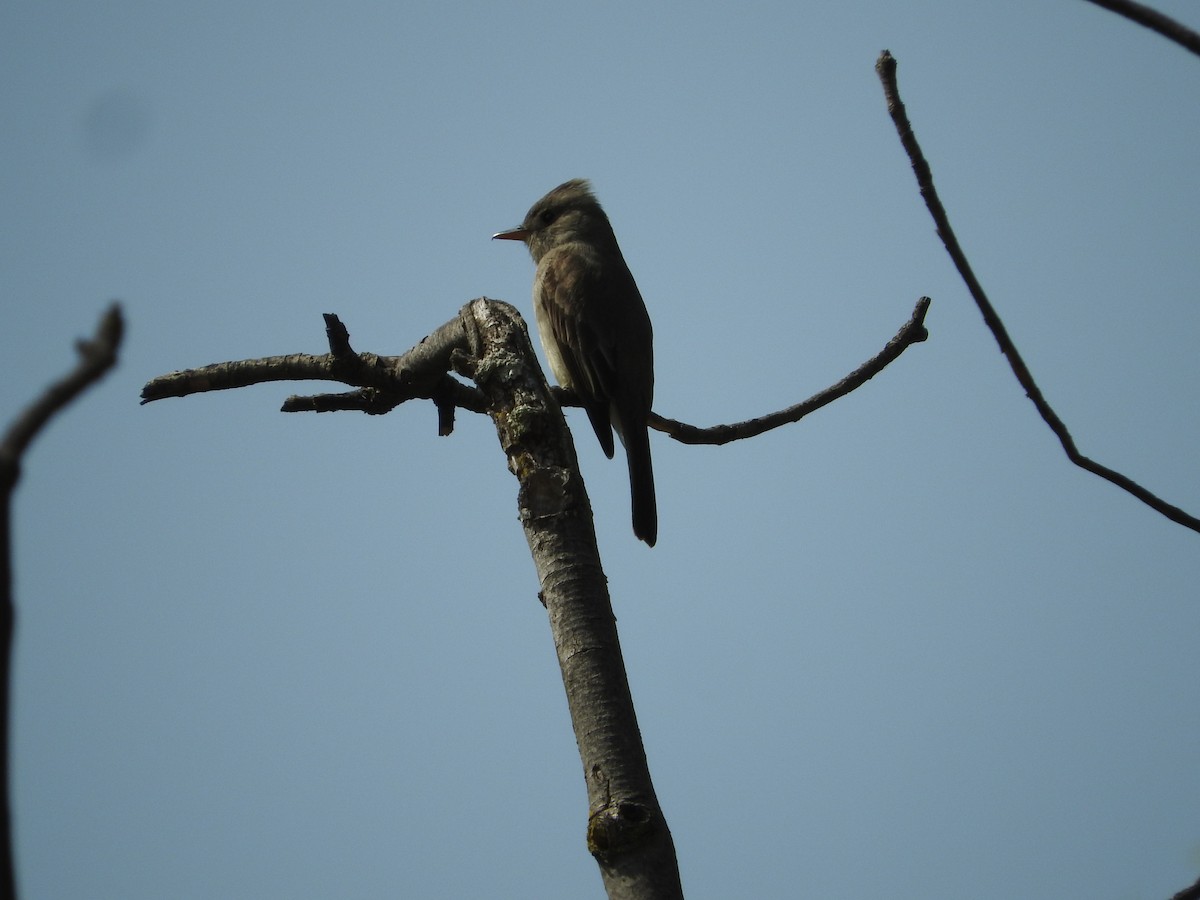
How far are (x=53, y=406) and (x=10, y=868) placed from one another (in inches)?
11.7

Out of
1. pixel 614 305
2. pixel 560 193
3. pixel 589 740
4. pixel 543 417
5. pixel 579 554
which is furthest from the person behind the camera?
pixel 560 193

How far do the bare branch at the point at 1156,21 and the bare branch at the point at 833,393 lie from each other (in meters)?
3.24

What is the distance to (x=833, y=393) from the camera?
4695 mm

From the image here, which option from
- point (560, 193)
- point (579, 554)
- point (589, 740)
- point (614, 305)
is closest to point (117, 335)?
point (589, 740)

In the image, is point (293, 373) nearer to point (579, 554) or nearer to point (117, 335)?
point (579, 554)

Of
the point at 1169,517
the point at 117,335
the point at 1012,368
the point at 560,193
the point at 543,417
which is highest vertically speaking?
the point at 560,193

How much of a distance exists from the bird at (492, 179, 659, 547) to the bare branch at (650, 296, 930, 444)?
3.70ft

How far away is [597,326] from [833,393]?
7.80ft

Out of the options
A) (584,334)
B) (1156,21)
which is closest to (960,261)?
(1156,21)

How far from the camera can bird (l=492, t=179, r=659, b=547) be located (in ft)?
20.3

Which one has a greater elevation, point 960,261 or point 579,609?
point 960,261

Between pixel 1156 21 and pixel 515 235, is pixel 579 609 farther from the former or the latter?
pixel 515 235

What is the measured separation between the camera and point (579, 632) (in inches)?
113

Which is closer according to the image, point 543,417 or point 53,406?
point 53,406
